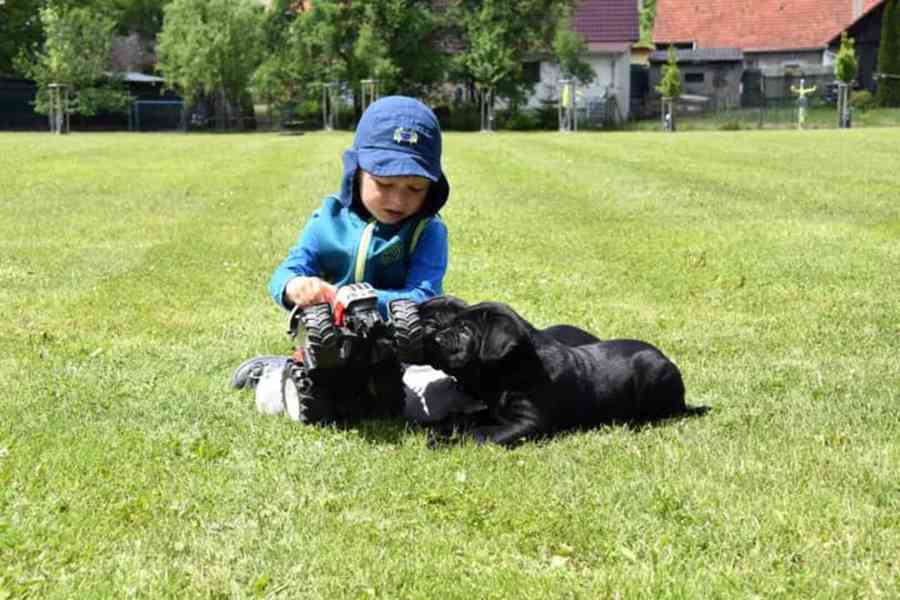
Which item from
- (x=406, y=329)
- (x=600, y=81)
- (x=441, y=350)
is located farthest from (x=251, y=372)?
(x=600, y=81)

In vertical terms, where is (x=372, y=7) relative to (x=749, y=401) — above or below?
above

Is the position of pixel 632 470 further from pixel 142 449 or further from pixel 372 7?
pixel 372 7

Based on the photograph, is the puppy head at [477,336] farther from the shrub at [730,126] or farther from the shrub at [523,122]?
the shrub at [523,122]

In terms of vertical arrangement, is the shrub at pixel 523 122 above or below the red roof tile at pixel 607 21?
below

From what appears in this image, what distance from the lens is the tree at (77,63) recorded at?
5197 centimetres

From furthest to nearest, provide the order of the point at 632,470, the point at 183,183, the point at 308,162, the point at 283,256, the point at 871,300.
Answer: the point at 308,162
the point at 183,183
the point at 283,256
the point at 871,300
the point at 632,470

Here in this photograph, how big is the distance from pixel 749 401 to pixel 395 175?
2.01m

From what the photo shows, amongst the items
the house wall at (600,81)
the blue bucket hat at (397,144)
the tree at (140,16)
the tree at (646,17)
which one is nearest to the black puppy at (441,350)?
the blue bucket hat at (397,144)

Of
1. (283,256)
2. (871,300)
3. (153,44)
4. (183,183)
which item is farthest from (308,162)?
(153,44)

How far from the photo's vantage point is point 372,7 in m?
53.6

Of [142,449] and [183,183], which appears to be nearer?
[142,449]

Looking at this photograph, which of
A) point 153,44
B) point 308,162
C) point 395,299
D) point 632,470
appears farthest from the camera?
point 153,44

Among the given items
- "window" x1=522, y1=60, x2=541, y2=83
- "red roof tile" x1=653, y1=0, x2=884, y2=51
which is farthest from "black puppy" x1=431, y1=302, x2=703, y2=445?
"red roof tile" x1=653, y1=0, x2=884, y2=51

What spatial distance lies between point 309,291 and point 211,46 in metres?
49.8
